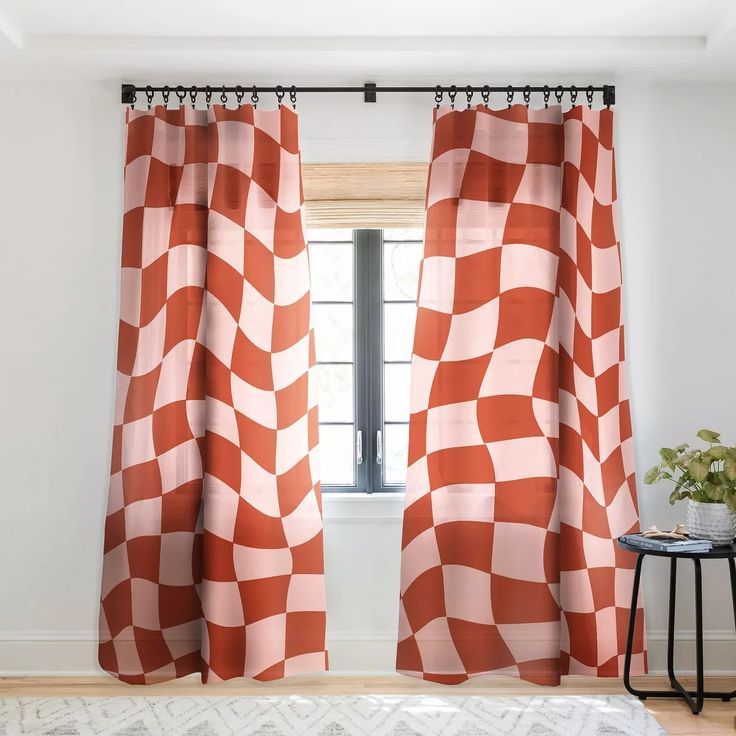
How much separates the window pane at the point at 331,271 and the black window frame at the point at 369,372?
6 cm

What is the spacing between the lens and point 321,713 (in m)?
2.59

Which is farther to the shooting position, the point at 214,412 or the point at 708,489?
the point at 214,412

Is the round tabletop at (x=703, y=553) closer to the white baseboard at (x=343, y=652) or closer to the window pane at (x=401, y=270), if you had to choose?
the white baseboard at (x=343, y=652)

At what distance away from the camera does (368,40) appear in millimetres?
2723

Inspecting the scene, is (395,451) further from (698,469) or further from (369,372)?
(698,469)

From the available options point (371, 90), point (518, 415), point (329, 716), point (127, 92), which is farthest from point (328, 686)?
point (127, 92)

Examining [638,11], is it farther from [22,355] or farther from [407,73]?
[22,355]

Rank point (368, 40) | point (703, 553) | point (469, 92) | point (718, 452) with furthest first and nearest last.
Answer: point (469, 92), point (368, 40), point (718, 452), point (703, 553)

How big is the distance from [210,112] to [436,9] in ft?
3.11

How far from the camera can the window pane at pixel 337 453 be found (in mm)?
3094

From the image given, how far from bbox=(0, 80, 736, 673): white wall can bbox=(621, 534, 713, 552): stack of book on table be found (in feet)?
1.32

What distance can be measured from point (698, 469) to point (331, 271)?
165cm

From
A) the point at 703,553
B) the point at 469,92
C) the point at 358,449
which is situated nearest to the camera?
the point at 703,553

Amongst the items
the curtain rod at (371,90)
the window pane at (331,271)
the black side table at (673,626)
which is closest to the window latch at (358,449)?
the window pane at (331,271)
